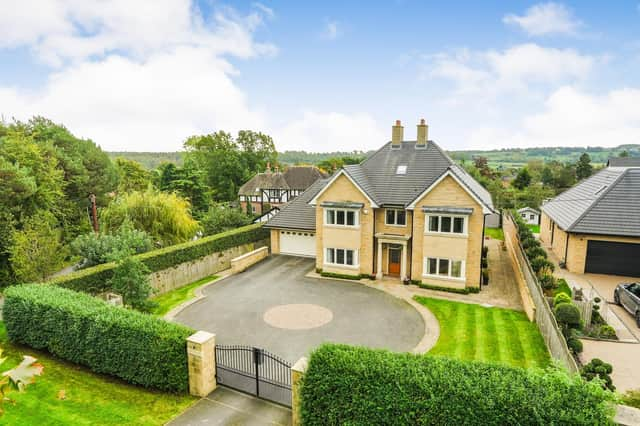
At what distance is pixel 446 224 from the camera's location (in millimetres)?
23641

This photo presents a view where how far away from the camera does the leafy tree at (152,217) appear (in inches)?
1209

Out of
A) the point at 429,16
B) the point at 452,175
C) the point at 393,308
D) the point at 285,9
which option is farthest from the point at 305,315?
the point at 429,16

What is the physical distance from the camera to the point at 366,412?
8992mm

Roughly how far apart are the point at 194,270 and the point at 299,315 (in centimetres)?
1053

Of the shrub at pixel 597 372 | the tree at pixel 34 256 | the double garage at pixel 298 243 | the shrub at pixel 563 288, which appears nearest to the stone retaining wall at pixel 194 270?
the double garage at pixel 298 243

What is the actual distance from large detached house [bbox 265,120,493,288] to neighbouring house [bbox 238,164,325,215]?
31700 millimetres

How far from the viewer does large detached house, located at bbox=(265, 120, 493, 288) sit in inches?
916

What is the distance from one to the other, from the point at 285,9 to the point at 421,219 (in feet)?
49.9

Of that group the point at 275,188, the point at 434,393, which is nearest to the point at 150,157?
the point at 275,188

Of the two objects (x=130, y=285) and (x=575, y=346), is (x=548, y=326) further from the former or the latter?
(x=130, y=285)

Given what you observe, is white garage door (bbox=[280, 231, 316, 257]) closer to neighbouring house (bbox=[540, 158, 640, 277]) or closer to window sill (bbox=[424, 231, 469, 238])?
window sill (bbox=[424, 231, 469, 238])

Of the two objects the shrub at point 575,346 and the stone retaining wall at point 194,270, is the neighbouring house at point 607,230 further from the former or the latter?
the stone retaining wall at point 194,270

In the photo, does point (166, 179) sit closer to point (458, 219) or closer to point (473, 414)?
point (458, 219)

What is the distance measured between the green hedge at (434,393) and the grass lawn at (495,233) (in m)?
37.4
